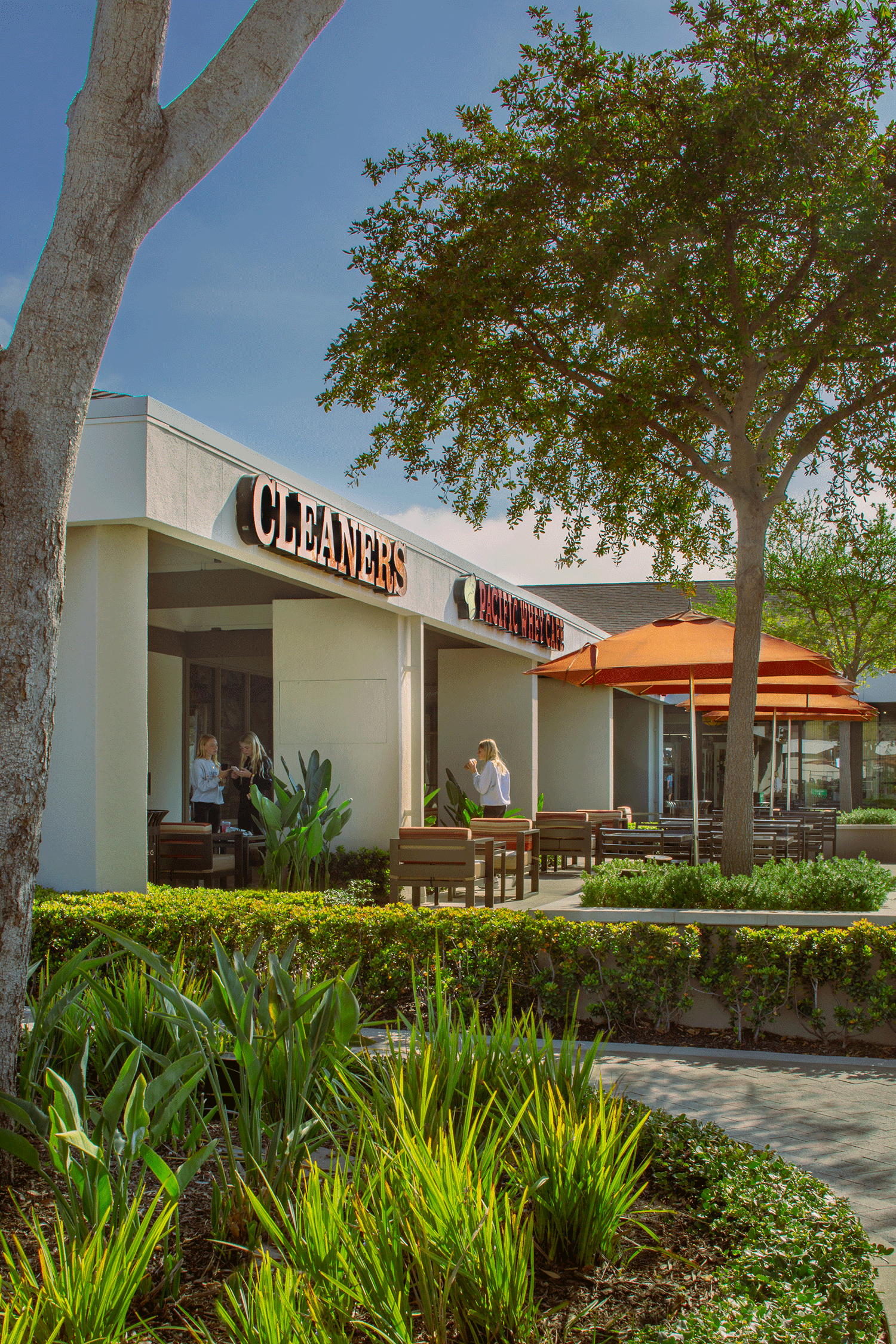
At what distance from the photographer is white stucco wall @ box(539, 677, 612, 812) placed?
20641 millimetres

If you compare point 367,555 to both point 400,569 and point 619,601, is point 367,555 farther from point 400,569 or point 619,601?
point 619,601

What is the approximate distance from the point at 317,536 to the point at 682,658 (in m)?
3.37

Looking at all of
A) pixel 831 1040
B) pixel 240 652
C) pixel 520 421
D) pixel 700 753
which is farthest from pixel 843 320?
pixel 700 753

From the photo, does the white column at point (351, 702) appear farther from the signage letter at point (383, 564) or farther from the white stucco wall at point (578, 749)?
the white stucco wall at point (578, 749)

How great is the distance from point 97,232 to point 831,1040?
5252 millimetres

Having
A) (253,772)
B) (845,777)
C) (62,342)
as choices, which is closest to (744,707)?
(62,342)

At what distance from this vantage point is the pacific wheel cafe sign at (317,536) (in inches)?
327

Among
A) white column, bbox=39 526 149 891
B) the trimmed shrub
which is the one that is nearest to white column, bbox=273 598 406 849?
white column, bbox=39 526 149 891

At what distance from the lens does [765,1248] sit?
261 cm

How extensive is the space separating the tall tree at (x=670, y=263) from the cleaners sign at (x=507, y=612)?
4618 mm

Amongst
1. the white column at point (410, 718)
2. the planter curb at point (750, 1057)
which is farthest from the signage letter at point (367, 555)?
the planter curb at point (750, 1057)

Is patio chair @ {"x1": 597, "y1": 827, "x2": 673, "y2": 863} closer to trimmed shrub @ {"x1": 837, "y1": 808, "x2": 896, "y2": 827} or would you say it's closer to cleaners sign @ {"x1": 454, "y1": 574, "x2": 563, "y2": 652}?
cleaners sign @ {"x1": 454, "y1": 574, "x2": 563, "y2": 652}

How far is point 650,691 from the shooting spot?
14523 millimetres

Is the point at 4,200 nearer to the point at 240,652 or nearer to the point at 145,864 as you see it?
the point at 145,864
